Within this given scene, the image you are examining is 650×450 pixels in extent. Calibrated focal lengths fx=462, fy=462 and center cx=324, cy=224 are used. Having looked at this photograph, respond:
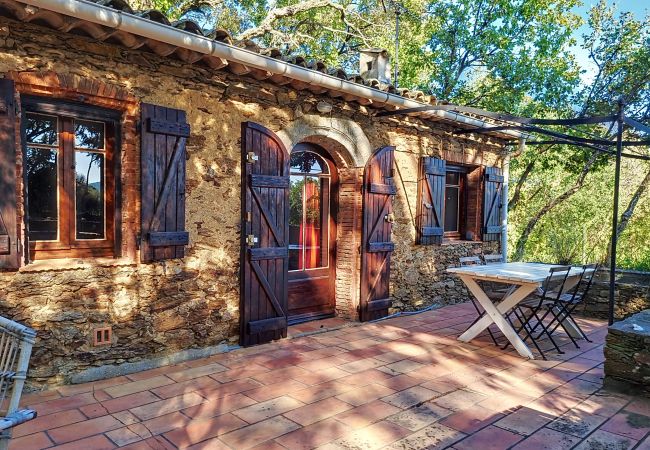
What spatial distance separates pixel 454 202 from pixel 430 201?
1261 mm

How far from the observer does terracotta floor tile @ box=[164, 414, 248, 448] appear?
2.69 m

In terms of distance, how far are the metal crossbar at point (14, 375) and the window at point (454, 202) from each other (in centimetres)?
611

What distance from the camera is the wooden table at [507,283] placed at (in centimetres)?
428

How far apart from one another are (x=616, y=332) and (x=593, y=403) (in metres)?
0.62

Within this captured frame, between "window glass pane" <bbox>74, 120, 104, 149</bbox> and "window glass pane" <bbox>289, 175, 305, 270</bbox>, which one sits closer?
"window glass pane" <bbox>74, 120, 104, 149</bbox>

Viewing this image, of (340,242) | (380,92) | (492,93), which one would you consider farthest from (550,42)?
(340,242)

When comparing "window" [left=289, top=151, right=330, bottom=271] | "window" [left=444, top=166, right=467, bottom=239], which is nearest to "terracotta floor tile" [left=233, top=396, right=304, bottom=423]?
"window" [left=289, top=151, right=330, bottom=271]

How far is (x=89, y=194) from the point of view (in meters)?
3.67

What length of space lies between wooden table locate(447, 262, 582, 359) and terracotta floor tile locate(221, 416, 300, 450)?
97.3 inches

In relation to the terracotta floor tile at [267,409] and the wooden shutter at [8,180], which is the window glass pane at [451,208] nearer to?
the terracotta floor tile at [267,409]

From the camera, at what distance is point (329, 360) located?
4.18 m

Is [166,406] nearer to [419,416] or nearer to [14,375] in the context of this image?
[14,375]

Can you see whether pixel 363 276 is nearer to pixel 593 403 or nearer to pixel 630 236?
pixel 593 403

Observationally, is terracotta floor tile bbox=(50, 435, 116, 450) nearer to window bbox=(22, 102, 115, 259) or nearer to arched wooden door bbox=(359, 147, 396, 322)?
window bbox=(22, 102, 115, 259)
